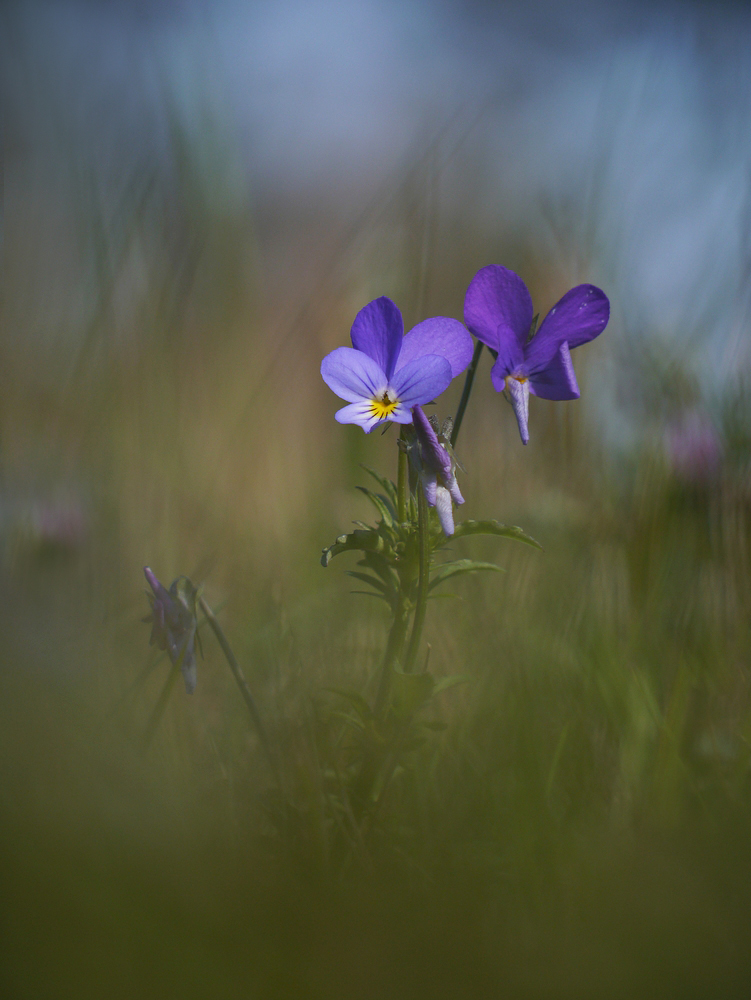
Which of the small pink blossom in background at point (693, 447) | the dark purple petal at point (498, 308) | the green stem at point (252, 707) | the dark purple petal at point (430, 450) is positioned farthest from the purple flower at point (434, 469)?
the small pink blossom in background at point (693, 447)

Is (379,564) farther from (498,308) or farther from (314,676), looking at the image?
(498,308)

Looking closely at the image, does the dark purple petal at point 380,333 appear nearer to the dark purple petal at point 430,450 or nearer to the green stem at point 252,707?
the dark purple petal at point 430,450

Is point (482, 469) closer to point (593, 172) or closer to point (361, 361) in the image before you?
point (593, 172)

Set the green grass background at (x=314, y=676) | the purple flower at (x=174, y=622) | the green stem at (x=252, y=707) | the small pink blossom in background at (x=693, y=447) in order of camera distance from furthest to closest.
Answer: the small pink blossom in background at (x=693, y=447) < the purple flower at (x=174, y=622) < the green stem at (x=252, y=707) < the green grass background at (x=314, y=676)

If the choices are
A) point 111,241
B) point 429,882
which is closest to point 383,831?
point 429,882

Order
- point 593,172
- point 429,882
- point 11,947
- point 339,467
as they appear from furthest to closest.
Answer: point 339,467
point 593,172
point 429,882
point 11,947

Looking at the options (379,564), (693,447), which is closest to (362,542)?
(379,564)

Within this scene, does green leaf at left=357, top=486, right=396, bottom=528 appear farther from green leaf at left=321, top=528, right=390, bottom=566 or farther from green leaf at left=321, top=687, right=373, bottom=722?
green leaf at left=321, top=687, right=373, bottom=722
